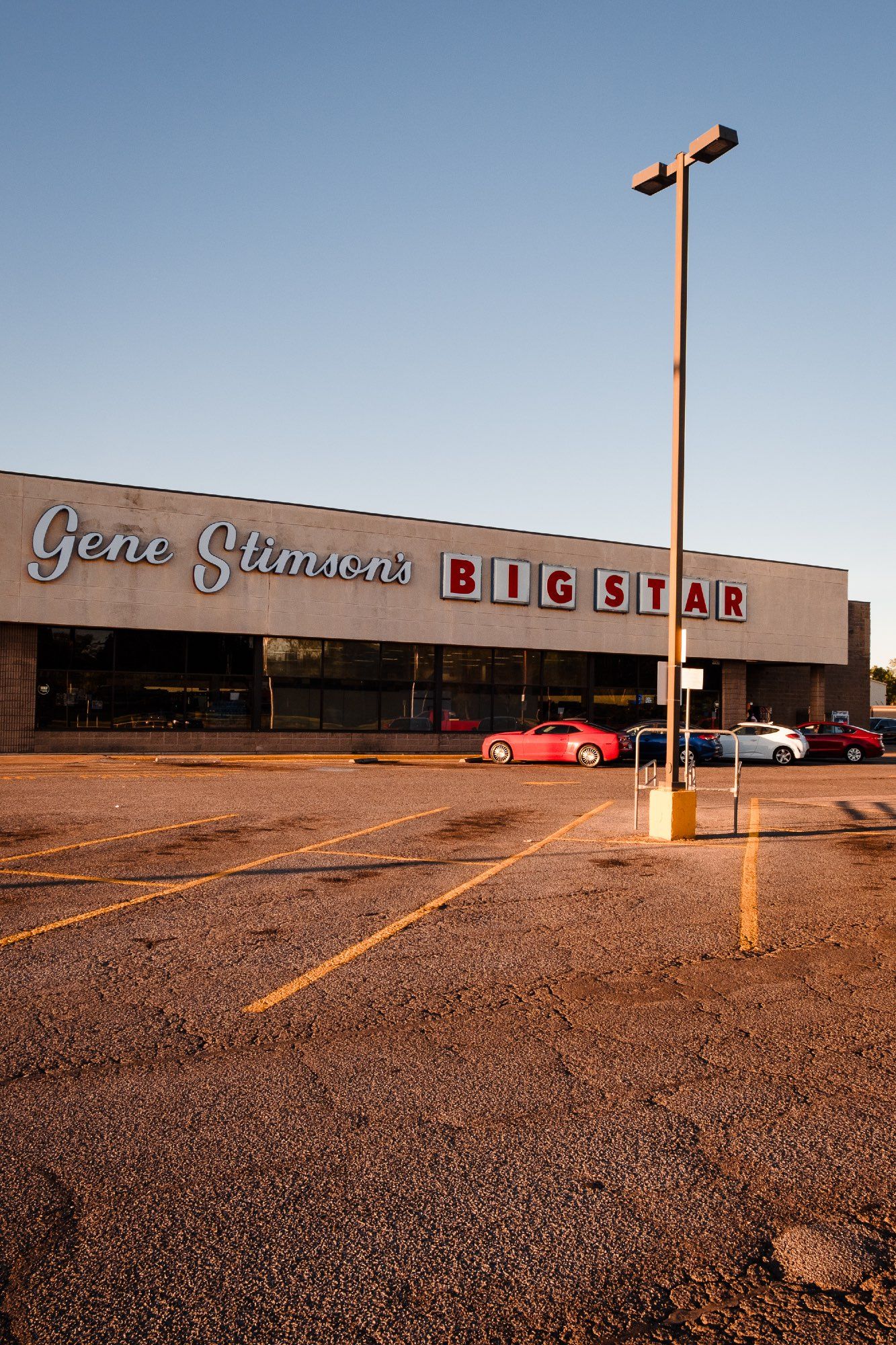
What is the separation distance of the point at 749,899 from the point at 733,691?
34.7m

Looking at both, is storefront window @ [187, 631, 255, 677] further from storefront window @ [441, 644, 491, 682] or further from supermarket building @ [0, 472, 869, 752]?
storefront window @ [441, 644, 491, 682]

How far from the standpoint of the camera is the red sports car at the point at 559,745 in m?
28.6

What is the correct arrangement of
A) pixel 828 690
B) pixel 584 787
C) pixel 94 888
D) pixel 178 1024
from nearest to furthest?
1. pixel 178 1024
2. pixel 94 888
3. pixel 584 787
4. pixel 828 690

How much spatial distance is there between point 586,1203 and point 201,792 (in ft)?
52.3

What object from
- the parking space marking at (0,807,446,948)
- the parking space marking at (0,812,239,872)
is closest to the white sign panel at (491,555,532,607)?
the parking space marking at (0,812,239,872)

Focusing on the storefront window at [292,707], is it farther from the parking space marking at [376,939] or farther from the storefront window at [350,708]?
the parking space marking at [376,939]

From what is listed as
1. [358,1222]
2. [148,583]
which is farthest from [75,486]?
[358,1222]

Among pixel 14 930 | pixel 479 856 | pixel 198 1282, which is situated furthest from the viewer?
pixel 479 856

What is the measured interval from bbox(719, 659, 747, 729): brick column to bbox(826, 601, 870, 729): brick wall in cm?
623

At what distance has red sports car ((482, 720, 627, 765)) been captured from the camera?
2861 centimetres

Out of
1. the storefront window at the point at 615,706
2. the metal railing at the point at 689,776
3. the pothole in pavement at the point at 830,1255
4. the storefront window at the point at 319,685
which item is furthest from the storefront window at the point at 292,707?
the pothole in pavement at the point at 830,1255

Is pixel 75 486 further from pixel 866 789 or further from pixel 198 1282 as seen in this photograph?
pixel 198 1282

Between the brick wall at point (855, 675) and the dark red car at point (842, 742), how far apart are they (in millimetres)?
12119

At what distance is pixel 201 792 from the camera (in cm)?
1866
